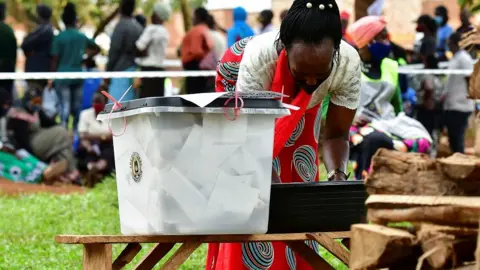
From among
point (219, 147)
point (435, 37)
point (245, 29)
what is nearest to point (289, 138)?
point (219, 147)

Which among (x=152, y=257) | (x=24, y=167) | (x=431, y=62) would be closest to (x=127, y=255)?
(x=152, y=257)

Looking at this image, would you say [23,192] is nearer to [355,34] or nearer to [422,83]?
[355,34]

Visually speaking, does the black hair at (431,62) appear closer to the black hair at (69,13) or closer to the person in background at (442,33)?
the person in background at (442,33)

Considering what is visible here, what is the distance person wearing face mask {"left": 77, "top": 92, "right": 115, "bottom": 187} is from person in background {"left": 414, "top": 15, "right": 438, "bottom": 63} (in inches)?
184

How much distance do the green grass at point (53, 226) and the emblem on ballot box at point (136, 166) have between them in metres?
3.14

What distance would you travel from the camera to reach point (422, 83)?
1595cm

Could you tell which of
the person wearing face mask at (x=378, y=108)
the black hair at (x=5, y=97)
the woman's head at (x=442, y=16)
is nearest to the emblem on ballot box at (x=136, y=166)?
the person wearing face mask at (x=378, y=108)

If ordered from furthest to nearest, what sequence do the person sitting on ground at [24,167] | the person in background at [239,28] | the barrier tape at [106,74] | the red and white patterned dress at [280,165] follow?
the person in background at [239,28] → the person sitting on ground at [24,167] → the barrier tape at [106,74] → the red and white patterned dress at [280,165]

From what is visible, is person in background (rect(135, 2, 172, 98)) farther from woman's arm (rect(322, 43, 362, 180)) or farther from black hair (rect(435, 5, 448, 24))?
woman's arm (rect(322, 43, 362, 180))

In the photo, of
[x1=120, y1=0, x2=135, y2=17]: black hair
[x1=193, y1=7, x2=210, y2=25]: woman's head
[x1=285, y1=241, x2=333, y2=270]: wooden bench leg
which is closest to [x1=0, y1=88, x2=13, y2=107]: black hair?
[x1=120, y1=0, x2=135, y2=17]: black hair

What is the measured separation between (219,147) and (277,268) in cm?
135

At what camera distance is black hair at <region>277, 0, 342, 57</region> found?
5027 millimetres

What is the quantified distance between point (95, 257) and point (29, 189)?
7.99 meters

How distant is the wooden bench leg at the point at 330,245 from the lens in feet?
15.9
